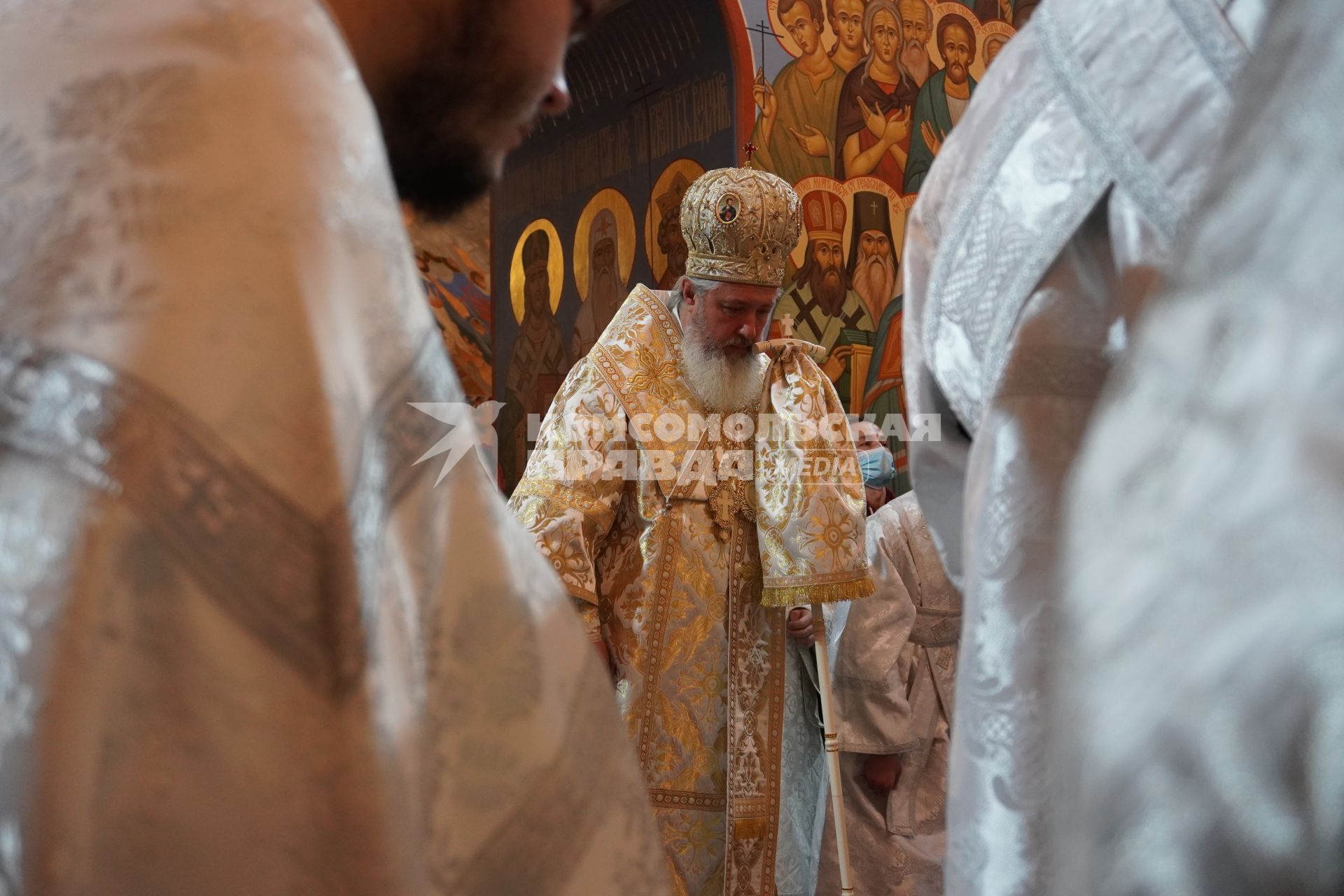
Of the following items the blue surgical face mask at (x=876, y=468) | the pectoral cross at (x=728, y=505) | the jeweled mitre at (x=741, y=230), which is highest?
the jeweled mitre at (x=741, y=230)

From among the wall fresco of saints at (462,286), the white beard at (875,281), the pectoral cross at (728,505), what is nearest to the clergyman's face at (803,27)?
the white beard at (875,281)

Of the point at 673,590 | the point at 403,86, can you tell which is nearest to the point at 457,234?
the point at 673,590

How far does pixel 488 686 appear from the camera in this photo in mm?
780

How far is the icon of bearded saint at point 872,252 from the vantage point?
23.9ft

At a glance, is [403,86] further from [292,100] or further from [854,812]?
[854,812]

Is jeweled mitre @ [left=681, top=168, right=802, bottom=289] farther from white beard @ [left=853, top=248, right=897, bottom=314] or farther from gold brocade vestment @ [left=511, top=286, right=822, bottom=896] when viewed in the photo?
white beard @ [left=853, top=248, right=897, bottom=314]

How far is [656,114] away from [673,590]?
3.94 meters

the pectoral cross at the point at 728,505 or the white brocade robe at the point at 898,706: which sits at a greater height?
the pectoral cross at the point at 728,505

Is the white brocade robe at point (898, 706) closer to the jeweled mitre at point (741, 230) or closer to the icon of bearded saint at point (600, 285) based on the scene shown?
the jeweled mitre at point (741, 230)

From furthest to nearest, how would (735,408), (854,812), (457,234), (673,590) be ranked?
(457,234) → (854,812) → (735,408) → (673,590)

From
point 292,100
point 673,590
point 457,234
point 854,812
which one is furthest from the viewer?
point 457,234

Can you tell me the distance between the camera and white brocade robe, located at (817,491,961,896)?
16.1 feet

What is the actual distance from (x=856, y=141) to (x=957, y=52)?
1.03 metres

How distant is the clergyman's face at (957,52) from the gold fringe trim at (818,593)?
179 inches
